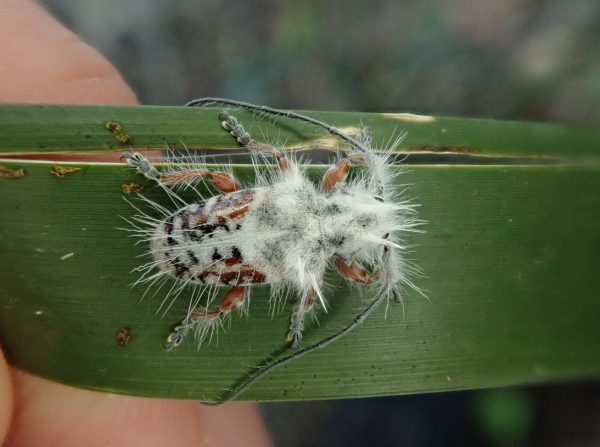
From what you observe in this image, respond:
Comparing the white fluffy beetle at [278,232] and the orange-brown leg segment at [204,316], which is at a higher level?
the white fluffy beetle at [278,232]

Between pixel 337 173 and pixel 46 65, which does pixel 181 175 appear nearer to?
pixel 337 173

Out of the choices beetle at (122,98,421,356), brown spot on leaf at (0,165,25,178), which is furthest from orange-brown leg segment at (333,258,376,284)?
brown spot on leaf at (0,165,25,178)

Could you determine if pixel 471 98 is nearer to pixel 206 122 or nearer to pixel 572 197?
pixel 572 197

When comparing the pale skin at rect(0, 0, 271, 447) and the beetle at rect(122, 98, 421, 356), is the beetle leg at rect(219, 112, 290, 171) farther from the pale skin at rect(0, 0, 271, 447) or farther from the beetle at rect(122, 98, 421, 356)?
the pale skin at rect(0, 0, 271, 447)

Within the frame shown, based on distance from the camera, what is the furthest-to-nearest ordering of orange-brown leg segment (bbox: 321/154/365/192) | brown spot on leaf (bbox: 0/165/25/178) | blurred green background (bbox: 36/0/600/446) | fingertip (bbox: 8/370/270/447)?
1. blurred green background (bbox: 36/0/600/446)
2. fingertip (bbox: 8/370/270/447)
3. orange-brown leg segment (bbox: 321/154/365/192)
4. brown spot on leaf (bbox: 0/165/25/178)

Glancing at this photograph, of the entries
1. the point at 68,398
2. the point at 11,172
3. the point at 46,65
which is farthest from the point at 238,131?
the point at 68,398

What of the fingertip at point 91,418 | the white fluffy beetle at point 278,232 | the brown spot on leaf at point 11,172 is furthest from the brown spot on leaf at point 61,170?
the fingertip at point 91,418

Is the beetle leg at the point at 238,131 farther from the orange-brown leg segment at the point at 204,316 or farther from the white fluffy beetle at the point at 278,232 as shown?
the orange-brown leg segment at the point at 204,316
